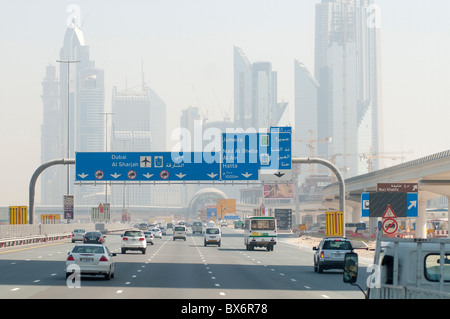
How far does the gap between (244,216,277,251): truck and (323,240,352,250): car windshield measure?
92.0 feet

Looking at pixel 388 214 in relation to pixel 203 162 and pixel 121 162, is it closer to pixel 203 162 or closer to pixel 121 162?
pixel 203 162

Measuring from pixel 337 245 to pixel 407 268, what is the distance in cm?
2945

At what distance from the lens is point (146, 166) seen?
6744 centimetres

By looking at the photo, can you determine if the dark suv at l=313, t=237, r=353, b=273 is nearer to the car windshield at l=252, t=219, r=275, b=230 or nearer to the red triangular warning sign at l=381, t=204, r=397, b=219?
the red triangular warning sign at l=381, t=204, r=397, b=219

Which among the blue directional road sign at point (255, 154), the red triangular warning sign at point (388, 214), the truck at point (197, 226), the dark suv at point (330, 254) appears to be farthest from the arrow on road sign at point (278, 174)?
the truck at point (197, 226)

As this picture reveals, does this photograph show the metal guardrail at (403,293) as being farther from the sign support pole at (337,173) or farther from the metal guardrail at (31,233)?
the metal guardrail at (31,233)

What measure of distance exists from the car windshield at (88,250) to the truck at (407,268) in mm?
21097

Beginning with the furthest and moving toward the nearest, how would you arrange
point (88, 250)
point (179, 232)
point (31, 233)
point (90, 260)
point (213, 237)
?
1. point (179, 232)
2. point (213, 237)
3. point (31, 233)
4. point (88, 250)
5. point (90, 260)

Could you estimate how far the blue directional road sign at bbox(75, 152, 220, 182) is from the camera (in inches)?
2623

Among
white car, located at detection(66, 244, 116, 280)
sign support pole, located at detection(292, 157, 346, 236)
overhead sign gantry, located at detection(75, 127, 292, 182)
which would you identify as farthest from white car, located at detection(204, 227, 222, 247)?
white car, located at detection(66, 244, 116, 280)

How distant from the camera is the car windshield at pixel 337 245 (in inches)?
1569

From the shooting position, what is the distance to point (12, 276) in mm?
33281

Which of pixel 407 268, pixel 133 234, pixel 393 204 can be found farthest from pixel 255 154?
pixel 407 268
